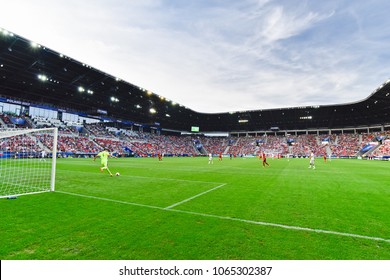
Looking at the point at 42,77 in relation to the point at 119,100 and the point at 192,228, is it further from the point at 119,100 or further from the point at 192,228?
the point at 192,228

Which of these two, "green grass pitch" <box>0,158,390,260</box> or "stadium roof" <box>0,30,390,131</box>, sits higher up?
"stadium roof" <box>0,30,390,131</box>

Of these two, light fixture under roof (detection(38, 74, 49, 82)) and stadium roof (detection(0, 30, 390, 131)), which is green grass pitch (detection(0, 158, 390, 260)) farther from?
light fixture under roof (detection(38, 74, 49, 82))

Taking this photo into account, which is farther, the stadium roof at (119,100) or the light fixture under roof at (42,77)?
the light fixture under roof at (42,77)

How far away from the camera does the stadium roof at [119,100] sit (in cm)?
3648

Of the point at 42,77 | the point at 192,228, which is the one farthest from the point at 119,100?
the point at 192,228

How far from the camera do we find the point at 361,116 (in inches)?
2800

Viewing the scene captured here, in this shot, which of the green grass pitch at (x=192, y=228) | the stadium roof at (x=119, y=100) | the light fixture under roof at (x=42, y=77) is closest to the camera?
the green grass pitch at (x=192, y=228)

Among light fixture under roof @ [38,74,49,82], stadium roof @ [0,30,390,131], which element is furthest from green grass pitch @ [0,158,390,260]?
light fixture under roof @ [38,74,49,82]

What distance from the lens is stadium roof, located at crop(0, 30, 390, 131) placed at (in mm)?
36475

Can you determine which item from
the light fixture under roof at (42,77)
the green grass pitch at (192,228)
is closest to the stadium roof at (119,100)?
the light fixture under roof at (42,77)

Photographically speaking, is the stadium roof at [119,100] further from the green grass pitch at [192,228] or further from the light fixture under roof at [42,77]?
the green grass pitch at [192,228]

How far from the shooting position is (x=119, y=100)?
61.8 m

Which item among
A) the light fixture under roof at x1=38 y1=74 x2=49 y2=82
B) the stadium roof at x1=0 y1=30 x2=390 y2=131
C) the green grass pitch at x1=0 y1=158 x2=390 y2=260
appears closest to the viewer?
the green grass pitch at x1=0 y1=158 x2=390 y2=260
